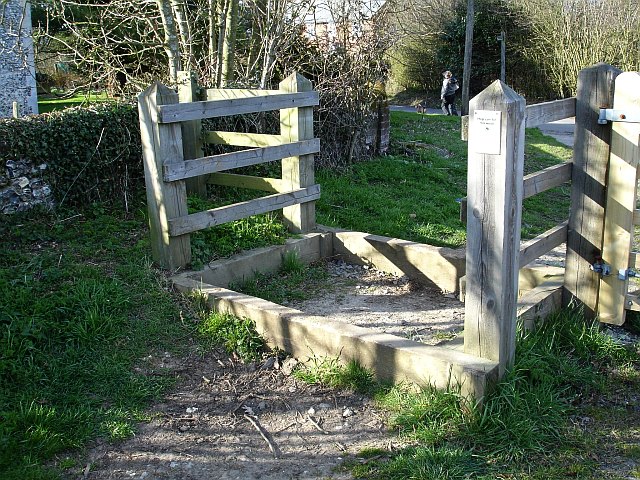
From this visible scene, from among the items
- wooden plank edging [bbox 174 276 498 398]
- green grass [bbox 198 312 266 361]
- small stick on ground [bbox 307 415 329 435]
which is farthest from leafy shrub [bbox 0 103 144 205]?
small stick on ground [bbox 307 415 329 435]

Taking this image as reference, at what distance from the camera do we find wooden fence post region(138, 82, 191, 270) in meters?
5.39

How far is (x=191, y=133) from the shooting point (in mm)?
7297

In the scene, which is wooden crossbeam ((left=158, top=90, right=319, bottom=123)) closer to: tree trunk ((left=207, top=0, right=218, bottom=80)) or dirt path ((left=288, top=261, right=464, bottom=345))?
dirt path ((left=288, top=261, right=464, bottom=345))

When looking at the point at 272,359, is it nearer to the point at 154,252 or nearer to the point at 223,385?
the point at 223,385

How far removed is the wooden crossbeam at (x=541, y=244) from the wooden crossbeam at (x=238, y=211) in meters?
2.49

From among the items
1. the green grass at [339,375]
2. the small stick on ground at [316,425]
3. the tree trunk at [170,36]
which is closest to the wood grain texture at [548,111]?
the green grass at [339,375]

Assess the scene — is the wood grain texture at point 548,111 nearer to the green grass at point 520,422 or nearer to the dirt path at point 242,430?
the green grass at point 520,422

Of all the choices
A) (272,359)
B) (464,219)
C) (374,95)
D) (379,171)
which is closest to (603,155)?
(464,219)

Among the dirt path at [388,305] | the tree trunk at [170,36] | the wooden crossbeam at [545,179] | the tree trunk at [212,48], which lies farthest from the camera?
the tree trunk at [212,48]

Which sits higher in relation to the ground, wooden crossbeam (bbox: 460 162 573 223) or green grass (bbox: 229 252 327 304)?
wooden crossbeam (bbox: 460 162 573 223)

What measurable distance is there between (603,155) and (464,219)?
1.38 m

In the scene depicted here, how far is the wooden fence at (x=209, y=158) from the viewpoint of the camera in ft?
17.9

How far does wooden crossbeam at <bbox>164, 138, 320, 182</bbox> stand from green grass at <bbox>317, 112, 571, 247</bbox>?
1218 millimetres

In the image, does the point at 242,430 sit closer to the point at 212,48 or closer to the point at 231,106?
the point at 231,106
